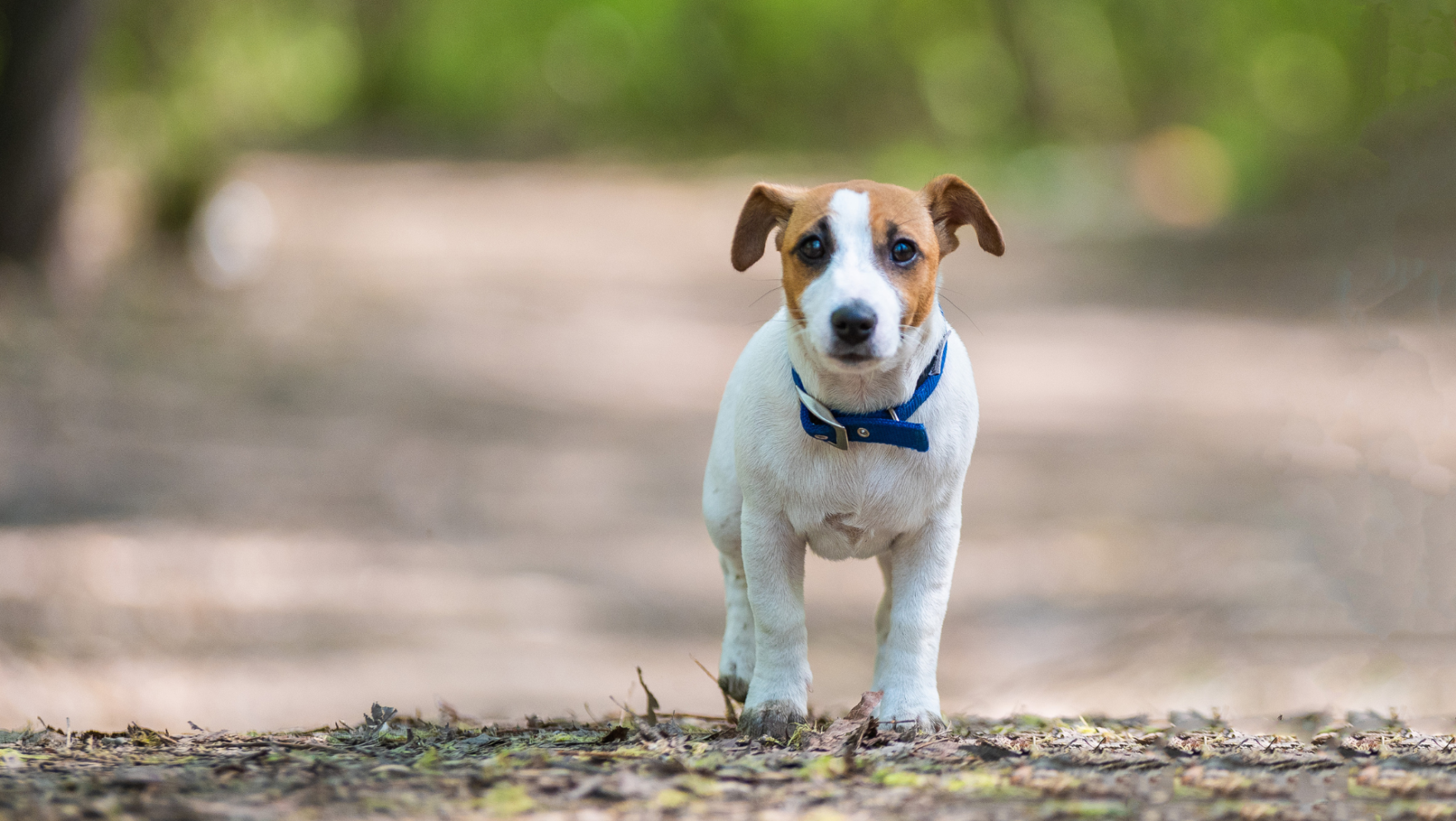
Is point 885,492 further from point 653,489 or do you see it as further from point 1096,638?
point 653,489

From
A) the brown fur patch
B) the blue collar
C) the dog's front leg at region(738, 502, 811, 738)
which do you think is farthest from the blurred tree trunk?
the blue collar

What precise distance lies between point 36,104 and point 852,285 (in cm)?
1361

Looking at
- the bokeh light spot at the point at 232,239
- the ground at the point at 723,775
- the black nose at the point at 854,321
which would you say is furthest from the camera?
the bokeh light spot at the point at 232,239

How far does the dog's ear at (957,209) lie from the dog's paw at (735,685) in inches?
66.7

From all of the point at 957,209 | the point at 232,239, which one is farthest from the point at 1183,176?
the point at 957,209

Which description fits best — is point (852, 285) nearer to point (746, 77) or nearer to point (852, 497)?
point (852, 497)

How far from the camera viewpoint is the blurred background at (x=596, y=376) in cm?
900

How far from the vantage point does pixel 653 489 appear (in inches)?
516

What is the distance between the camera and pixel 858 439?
431 centimetres

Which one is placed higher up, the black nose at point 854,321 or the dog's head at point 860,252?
the dog's head at point 860,252

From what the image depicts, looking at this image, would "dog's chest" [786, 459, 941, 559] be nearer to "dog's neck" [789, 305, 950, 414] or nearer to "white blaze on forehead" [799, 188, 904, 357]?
"dog's neck" [789, 305, 950, 414]

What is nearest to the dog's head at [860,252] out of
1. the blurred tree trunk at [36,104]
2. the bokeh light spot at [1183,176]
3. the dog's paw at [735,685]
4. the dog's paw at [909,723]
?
the dog's paw at [909,723]

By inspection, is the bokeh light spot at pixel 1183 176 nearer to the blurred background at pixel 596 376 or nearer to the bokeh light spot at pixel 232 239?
the blurred background at pixel 596 376

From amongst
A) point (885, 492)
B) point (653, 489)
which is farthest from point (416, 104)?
point (885, 492)
